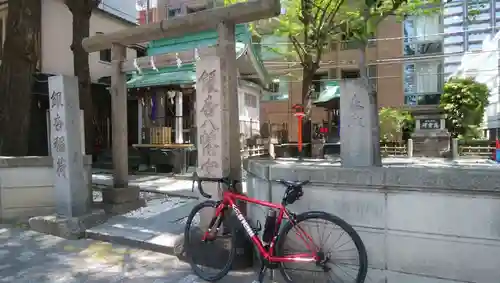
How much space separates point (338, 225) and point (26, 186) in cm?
668

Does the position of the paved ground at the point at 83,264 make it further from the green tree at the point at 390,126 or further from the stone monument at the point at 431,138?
the green tree at the point at 390,126

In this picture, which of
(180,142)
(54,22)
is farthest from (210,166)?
(54,22)

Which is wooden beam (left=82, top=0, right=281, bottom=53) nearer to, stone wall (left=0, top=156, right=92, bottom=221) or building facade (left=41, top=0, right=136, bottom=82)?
stone wall (left=0, top=156, right=92, bottom=221)

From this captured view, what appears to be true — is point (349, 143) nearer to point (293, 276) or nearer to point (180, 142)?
point (293, 276)

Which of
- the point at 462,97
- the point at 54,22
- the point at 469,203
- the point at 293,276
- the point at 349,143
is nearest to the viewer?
the point at 469,203

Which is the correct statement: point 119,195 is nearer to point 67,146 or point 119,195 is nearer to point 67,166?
point 67,166

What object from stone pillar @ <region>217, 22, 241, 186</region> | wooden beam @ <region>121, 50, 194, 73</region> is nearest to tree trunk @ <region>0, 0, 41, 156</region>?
wooden beam @ <region>121, 50, 194, 73</region>

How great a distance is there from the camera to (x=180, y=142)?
598 inches

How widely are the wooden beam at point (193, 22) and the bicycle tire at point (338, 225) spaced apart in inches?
119

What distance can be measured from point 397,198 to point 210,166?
270 cm

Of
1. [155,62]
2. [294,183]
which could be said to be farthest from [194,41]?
[294,183]

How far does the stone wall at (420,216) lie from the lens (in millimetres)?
3564

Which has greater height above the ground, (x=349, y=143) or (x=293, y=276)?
(x=349, y=143)

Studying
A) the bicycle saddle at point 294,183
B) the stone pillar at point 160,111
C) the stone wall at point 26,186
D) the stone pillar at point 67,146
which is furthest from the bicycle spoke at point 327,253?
the stone pillar at point 160,111
